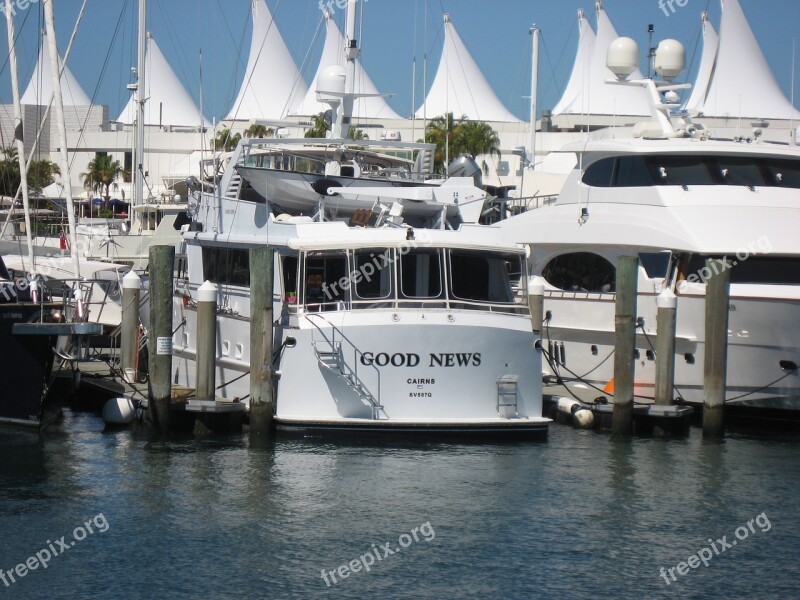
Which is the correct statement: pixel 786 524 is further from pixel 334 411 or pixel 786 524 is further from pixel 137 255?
pixel 137 255

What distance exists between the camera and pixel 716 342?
18.3 metres

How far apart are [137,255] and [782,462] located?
24560 mm

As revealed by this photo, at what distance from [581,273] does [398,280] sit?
6254 mm

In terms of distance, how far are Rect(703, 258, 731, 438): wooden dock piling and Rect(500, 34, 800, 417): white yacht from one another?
1429mm

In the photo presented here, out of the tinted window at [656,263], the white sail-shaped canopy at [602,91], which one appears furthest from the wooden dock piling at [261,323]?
the white sail-shaped canopy at [602,91]

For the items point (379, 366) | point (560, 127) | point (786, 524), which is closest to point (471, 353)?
point (379, 366)

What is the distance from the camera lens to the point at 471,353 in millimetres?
17094

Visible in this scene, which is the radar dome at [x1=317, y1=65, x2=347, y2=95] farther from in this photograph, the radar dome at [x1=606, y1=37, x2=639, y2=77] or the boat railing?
the radar dome at [x1=606, y1=37, x2=639, y2=77]

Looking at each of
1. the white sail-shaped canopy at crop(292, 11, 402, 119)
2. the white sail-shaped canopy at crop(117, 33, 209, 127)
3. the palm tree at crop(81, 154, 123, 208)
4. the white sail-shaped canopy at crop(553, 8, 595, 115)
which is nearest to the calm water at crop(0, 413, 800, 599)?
the palm tree at crop(81, 154, 123, 208)

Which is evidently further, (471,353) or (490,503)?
(471,353)

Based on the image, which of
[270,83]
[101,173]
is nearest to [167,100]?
[270,83]

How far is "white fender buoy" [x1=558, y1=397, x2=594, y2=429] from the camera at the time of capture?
63.2 ft

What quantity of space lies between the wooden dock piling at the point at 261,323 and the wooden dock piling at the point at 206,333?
754 millimetres

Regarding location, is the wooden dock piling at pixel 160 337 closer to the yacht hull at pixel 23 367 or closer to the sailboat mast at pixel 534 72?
the yacht hull at pixel 23 367
